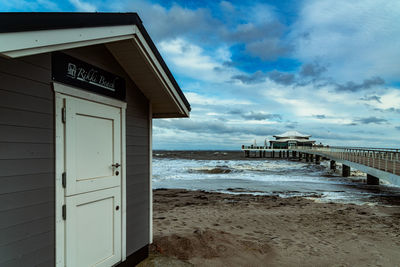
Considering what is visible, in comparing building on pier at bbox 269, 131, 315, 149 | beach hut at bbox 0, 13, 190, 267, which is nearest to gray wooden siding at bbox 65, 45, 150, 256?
beach hut at bbox 0, 13, 190, 267

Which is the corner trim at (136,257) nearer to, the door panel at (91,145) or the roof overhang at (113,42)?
the door panel at (91,145)

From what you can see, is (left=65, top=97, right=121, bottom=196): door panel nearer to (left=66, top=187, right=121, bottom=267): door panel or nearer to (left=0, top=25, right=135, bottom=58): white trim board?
(left=66, top=187, right=121, bottom=267): door panel

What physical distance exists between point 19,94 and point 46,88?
363 millimetres

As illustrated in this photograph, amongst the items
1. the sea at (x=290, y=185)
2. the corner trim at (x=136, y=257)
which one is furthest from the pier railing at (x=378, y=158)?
the corner trim at (x=136, y=257)

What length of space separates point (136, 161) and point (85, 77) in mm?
1720

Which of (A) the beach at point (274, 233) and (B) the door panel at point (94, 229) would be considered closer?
(B) the door panel at point (94, 229)

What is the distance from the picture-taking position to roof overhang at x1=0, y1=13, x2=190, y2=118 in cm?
242

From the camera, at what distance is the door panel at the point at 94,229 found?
11.9 ft

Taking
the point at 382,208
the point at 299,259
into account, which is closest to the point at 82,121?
the point at 299,259

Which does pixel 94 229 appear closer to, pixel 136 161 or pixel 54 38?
pixel 136 161

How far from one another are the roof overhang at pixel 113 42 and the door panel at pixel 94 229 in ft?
6.02

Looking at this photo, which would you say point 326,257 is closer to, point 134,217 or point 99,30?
point 134,217

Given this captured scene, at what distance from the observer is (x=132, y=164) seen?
16.1 ft

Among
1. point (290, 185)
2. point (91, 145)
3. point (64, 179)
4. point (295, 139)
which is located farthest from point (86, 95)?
point (295, 139)
